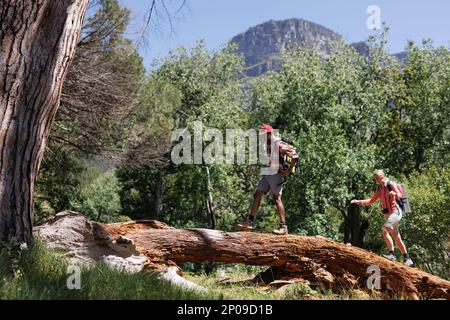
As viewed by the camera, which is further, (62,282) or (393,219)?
(393,219)

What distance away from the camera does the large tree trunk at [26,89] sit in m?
4.44

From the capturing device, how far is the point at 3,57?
441 cm

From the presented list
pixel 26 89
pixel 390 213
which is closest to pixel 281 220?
pixel 390 213

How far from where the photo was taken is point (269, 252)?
7410 millimetres

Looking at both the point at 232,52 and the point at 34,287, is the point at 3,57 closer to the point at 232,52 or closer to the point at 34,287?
the point at 34,287

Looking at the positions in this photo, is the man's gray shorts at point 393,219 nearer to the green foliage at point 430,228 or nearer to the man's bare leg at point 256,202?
the man's bare leg at point 256,202

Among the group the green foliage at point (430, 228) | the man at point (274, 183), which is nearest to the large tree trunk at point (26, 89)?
the man at point (274, 183)

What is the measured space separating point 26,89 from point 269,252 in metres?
4.44

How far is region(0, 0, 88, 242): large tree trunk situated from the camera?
4438 millimetres

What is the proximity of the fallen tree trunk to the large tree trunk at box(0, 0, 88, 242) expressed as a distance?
2.75 m

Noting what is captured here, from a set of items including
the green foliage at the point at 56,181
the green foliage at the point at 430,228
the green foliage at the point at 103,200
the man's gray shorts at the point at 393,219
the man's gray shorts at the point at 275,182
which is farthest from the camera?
the green foliage at the point at 103,200

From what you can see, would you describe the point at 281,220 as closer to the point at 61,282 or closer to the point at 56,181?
the point at 61,282

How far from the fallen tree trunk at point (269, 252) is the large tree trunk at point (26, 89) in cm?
275

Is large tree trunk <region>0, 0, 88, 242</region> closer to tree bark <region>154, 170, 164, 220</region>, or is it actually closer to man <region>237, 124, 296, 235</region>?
man <region>237, 124, 296, 235</region>
